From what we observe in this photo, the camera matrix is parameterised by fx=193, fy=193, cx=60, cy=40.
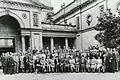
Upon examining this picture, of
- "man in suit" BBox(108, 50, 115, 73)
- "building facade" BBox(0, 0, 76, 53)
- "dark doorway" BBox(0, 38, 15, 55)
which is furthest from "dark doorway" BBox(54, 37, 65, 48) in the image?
"man in suit" BBox(108, 50, 115, 73)

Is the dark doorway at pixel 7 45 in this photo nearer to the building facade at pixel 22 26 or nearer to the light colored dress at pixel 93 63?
the building facade at pixel 22 26

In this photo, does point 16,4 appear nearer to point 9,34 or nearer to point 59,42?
point 9,34

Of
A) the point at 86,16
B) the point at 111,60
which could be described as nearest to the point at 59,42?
the point at 86,16

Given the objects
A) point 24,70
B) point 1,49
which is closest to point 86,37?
point 1,49

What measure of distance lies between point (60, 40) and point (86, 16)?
16.9 ft

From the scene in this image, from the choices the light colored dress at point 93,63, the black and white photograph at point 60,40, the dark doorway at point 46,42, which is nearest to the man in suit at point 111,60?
the black and white photograph at point 60,40

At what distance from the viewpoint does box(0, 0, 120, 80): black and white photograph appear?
1248 centimetres

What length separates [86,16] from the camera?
24.8 metres

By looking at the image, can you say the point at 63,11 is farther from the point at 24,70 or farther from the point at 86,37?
the point at 24,70

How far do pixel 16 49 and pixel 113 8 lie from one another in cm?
1169

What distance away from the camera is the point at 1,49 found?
2312 centimetres

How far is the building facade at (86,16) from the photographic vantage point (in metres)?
21.6

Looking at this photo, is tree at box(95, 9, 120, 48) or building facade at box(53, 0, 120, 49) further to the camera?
building facade at box(53, 0, 120, 49)

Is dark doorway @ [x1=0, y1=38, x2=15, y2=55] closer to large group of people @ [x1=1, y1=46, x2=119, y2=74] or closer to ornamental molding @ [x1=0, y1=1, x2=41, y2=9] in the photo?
ornamental molding @ [x1=0, y1=1, x2=41, y2=9]
